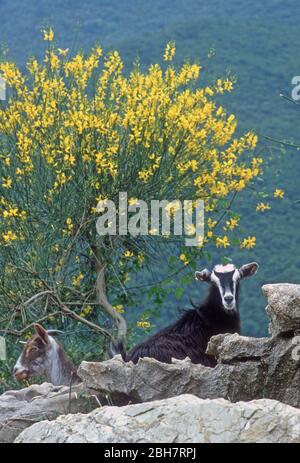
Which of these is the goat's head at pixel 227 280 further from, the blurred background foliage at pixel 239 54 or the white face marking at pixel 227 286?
the blurred background foliage at pixel 239 54

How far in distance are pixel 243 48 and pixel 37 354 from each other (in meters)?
28.8

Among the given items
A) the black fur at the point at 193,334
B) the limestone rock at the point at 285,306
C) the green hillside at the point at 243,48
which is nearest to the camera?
the limestone rock at the point at 285,306

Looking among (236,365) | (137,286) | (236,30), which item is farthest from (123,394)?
(236,30)

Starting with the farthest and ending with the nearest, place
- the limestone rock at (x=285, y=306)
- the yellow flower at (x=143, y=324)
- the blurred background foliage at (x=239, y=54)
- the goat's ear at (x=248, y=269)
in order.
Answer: the blurred background foliage at (x=239, y=54) < the yellow flower at (x=143, y=324) < the goat's ear at (x=248, y=269) < the limestone rock at (x=285, y=306)

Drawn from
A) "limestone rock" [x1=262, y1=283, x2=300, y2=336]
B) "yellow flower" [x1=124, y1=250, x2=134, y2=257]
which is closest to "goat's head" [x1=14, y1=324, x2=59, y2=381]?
"yellow flower" [x1=124, y1=250, x2=134, y2=257]

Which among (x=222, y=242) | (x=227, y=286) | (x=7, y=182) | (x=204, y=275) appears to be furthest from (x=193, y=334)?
(x=7, y=182)

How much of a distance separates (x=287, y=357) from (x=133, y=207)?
5.80m

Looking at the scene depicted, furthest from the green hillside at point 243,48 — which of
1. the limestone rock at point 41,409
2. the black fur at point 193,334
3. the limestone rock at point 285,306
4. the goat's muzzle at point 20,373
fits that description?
the limestone rock at point 285,306

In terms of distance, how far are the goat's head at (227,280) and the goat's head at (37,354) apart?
65.5 inches

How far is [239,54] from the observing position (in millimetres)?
37781

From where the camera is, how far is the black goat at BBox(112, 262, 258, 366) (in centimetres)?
982

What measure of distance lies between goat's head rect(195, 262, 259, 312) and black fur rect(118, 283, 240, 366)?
0.09 metres

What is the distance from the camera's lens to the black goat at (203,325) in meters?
9.82
